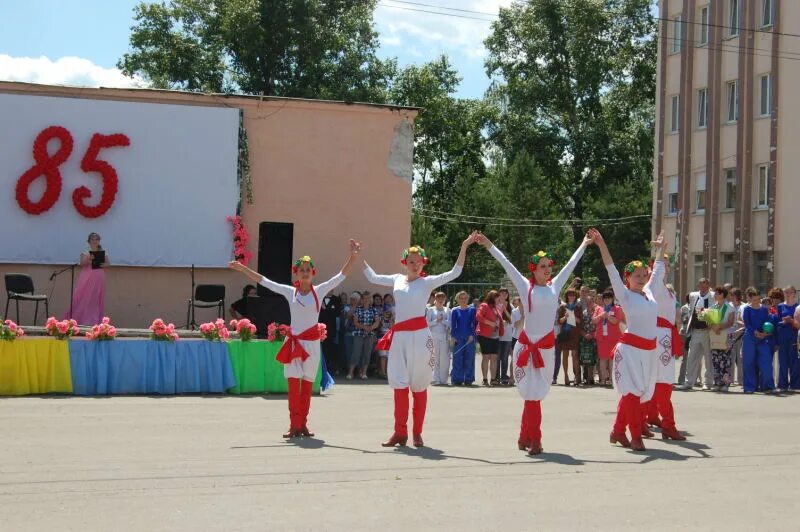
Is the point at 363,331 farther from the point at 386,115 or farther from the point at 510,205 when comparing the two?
the point at 510,205

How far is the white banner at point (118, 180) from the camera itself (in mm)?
21062

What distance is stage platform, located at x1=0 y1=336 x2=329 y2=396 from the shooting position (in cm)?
1622

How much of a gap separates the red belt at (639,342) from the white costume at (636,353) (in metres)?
0.02

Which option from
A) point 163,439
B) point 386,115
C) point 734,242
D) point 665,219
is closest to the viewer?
point 163,439

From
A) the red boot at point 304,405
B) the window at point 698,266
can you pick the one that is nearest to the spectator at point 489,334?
the red boot at point 304,405

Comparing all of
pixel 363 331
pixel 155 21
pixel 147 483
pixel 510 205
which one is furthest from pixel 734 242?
pixel 147 483

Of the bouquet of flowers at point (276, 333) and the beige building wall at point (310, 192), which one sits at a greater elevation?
the beige building wall at point (310, 192)

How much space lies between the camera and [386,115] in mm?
23984

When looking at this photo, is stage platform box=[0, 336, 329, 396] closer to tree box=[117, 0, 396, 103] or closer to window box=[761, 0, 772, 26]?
window box=[761, 0, 772, 26]

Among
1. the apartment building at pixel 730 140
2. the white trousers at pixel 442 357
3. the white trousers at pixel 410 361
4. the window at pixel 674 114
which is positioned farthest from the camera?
the window at pixel 674 114

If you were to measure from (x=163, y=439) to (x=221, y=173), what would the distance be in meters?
11.6

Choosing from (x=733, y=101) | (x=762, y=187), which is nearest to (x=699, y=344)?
(x=762, y=187)

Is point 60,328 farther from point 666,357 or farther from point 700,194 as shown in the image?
point 700,194

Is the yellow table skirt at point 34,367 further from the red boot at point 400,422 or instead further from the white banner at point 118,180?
the red boot at point 400,422
